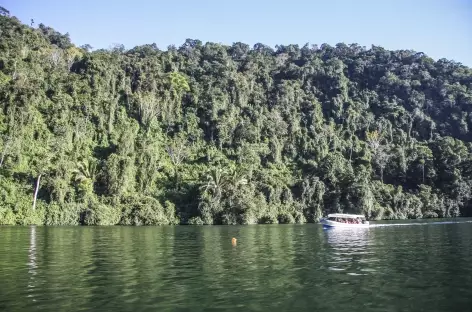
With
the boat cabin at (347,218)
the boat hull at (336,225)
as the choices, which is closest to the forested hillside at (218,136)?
the boat cabin at (347,218)

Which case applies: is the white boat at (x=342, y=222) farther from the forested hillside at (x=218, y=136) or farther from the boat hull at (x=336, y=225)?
the forested hillside at (x=218, y=136)

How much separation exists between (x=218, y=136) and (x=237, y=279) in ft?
350

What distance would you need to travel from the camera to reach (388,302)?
1806 cm

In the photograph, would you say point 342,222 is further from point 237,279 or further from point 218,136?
point 218,136

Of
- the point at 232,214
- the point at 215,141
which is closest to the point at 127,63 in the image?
the point at 215,141

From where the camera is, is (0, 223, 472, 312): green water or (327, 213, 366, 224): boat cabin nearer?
(0, 223, 472, 312): green water

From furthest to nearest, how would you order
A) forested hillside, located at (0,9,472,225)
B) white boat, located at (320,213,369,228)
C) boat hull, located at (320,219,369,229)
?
forested hillside, located at (0,9,472,225), white boat, located at (320,213,369,228), boat hull, located at (320,219,369,229)

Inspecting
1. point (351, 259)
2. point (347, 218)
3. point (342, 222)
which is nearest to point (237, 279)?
point (351, 259)

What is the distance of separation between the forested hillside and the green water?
2271 inches

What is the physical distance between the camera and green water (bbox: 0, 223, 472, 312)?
17875 millimetres

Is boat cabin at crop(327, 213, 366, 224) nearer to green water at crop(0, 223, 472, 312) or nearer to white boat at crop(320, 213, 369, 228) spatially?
white boat at crop(320, 213, 369, 228)

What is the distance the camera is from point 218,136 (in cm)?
12925

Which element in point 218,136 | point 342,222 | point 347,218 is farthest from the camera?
point 218,136

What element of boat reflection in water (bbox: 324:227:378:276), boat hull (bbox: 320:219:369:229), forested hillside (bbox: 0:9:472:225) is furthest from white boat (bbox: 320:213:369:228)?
boat reflection in water (bbox: 324:227:378:276)
